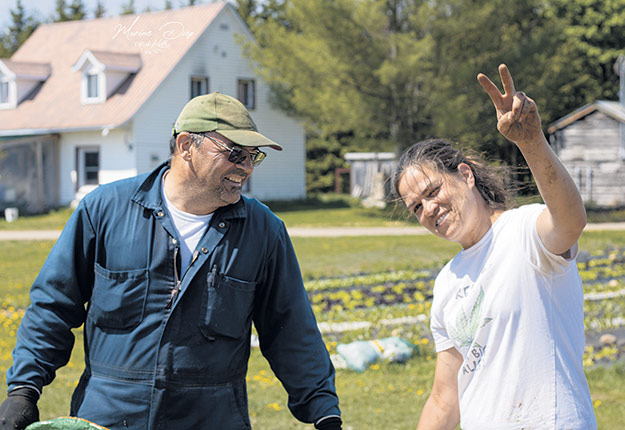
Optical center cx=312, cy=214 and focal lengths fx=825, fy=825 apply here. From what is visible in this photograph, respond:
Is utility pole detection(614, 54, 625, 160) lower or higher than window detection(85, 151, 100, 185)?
higher

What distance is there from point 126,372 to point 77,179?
25.4m

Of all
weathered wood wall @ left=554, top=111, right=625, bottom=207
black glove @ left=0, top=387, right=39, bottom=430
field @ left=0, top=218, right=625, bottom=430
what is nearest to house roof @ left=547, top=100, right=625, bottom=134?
weathered wood wall @ left=554, top=111, right=625, bottom=207

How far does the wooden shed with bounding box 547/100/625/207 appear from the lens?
88.6ft

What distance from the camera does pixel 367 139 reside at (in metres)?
30.1

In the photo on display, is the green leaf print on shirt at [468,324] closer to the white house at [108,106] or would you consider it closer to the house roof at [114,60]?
the white house at [108,106]

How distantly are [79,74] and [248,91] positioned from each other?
18.8 ft

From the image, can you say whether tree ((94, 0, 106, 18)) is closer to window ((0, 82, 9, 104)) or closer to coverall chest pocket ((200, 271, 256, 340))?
window ((0, 82, 9, 104))

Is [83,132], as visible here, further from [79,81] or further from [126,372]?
[126,372]

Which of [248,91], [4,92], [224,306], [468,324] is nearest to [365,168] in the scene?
[248,91]

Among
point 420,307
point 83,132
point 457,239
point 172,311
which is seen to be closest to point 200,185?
point 172,311

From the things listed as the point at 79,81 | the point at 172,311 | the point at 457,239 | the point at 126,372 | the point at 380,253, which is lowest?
the point at 380,253

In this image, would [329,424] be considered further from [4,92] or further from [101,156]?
[4,92]

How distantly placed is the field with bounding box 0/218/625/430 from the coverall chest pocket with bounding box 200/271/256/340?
296 cm

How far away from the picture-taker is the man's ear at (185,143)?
3.30 metres
